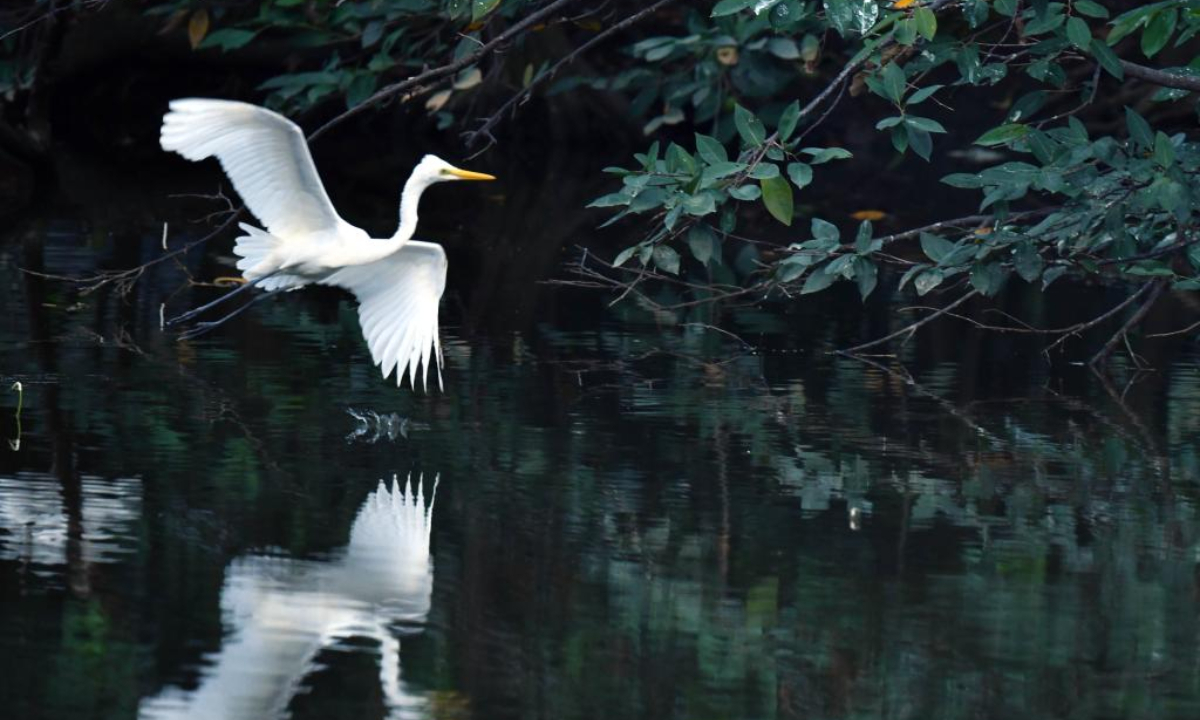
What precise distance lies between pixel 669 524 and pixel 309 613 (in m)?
1.15

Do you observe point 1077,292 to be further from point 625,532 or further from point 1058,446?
point 625,532

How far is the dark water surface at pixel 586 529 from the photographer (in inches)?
152

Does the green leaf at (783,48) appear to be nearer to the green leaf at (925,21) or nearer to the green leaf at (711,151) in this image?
the green leaf at (711,151)

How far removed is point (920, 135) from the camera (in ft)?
19.7

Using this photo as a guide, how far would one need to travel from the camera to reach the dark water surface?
3.87m

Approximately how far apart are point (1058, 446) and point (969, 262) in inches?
31.8

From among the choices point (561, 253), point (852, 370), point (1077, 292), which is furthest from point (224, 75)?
point (852, 370)

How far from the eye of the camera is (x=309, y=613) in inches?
167

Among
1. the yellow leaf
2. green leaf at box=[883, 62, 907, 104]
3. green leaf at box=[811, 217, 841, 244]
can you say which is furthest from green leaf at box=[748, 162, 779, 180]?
the yellow leaf

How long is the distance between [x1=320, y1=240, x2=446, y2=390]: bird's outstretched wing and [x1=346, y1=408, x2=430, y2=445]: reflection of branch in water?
30 centimetres

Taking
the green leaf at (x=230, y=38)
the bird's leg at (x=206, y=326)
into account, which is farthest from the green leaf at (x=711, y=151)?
the green leaf at (x=230, y=38)

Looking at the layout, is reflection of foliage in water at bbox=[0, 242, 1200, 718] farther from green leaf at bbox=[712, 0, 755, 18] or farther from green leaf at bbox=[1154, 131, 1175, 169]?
green leaf at bbox=[712, 0, 755, 18]

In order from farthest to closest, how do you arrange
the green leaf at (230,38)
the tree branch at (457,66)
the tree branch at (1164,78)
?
1. the green leaf at (230,38)
2. the tree branch at (457,66)
3. the tree branch at (1164,78)

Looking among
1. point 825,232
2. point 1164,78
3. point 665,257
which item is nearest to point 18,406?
point 665,257
